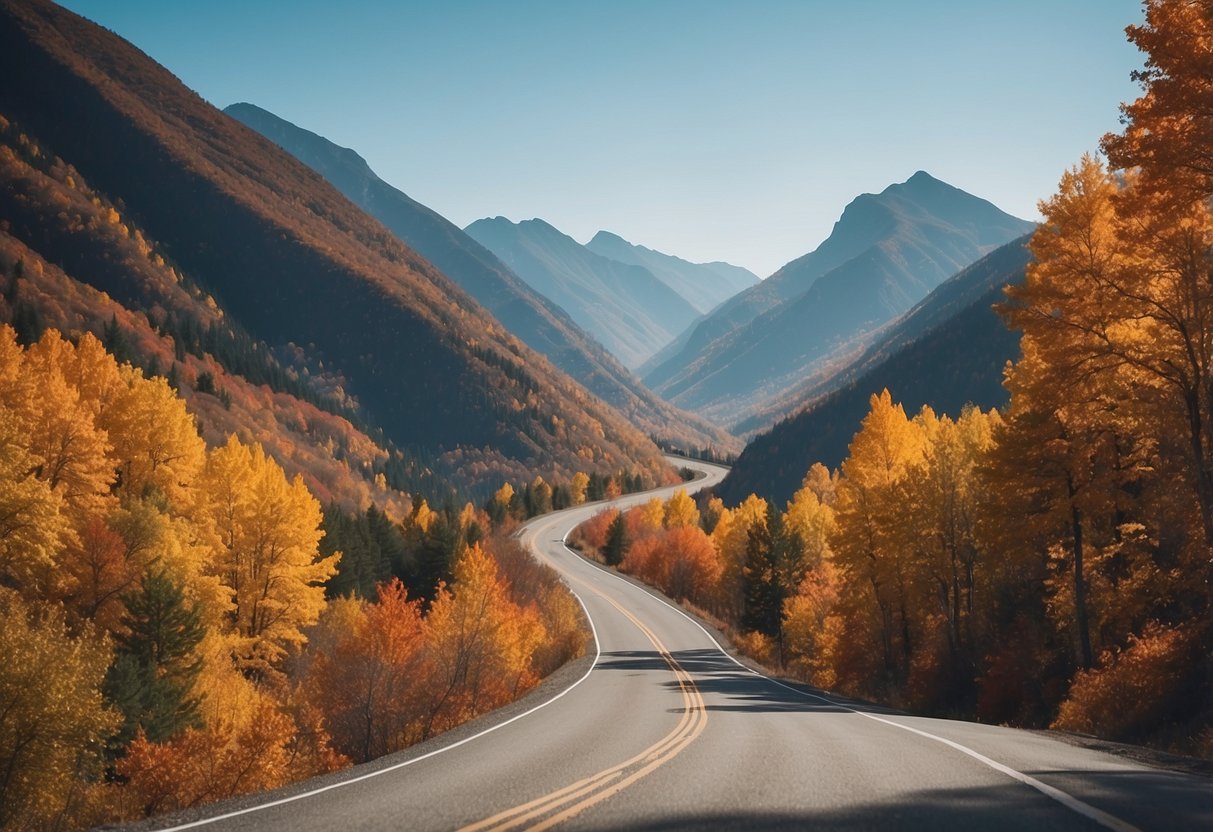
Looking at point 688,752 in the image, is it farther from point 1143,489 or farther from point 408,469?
point 408,469

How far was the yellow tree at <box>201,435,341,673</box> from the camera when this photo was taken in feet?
139

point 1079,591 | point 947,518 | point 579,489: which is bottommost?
point 579,489

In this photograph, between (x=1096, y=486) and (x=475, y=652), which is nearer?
(x=1096, y=486)

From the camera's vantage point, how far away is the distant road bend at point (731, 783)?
26.1ft

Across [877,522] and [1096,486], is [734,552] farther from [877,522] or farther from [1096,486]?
[1096,486]

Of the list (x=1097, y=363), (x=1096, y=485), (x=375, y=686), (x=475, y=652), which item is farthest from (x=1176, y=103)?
(x=475, y=652)

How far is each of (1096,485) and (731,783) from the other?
1593 centimetres

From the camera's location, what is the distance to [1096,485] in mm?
20344

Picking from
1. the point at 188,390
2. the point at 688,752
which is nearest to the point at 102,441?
the point at 688,752

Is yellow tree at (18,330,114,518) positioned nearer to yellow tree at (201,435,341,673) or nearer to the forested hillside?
yellow tree at (201,435,341,673)

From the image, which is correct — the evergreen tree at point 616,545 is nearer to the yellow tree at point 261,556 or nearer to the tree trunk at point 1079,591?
the yellow tree at point 261,556

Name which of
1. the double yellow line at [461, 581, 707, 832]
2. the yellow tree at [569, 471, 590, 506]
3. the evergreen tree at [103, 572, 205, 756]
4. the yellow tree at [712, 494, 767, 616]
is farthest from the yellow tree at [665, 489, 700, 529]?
the double yellow line at [461, 581, 707, 832]

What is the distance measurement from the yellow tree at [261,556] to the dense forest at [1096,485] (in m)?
29.5

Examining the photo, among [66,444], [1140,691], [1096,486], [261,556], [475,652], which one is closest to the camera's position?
[1140,691]
